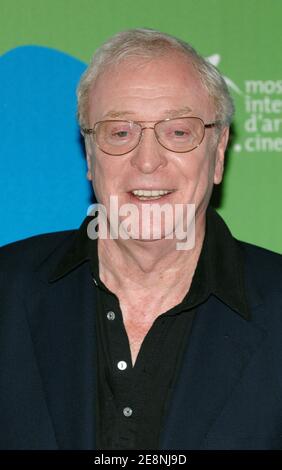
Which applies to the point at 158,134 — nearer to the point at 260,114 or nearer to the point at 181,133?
the point at 181,133

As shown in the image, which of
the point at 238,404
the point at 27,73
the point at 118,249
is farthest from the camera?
the point at 27,73

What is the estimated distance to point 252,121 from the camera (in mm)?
2305

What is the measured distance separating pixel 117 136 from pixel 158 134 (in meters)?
0.10

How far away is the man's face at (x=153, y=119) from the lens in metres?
Answer: 1.73

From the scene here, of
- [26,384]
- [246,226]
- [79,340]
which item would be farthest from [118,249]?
[246,226]

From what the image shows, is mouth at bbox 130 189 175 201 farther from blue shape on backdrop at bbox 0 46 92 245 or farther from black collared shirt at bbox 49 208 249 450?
blue shape on backdrop at bbox 0 46 92 245

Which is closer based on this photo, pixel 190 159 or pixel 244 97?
pixel 190 159

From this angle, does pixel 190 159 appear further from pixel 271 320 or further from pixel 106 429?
pixel 106 429

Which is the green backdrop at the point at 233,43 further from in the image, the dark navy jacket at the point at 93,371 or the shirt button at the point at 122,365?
the shirt button at the point at 122,365

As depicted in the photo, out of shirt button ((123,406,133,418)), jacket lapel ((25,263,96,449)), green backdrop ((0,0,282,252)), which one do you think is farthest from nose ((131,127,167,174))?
green backdrop ((0,0,282,252))

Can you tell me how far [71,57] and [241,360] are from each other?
3.51 feet

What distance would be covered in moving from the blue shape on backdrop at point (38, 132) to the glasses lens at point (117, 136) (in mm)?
499

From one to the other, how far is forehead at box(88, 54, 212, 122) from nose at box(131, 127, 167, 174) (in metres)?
0.05

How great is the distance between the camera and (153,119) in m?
1.74
